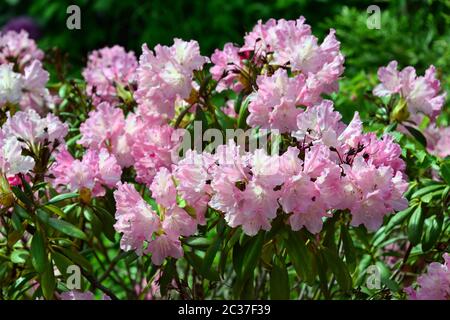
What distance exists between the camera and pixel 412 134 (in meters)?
2.27

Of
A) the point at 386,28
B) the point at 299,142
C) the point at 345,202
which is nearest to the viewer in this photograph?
the point at 345,202

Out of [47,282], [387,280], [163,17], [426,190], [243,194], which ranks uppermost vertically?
[163,17]

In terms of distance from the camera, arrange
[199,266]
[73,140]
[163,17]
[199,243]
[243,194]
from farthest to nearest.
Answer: [163,17], [73,140], [199,266], [199,243], [243,194]

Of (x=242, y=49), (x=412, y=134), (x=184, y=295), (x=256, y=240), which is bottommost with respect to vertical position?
(x=184, y=295)

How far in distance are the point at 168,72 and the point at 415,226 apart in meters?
0.72

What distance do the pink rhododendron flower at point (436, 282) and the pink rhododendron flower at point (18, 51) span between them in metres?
1.53

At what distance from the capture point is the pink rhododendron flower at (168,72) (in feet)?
6.86

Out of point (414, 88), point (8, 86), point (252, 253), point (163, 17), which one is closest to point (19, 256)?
point (8, 86)

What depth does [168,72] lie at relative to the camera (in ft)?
6.87

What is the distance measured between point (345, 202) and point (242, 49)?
615 mm

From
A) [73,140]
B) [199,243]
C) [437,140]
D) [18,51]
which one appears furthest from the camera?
[18,51]

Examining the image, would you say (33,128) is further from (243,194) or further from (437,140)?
(437,140)
